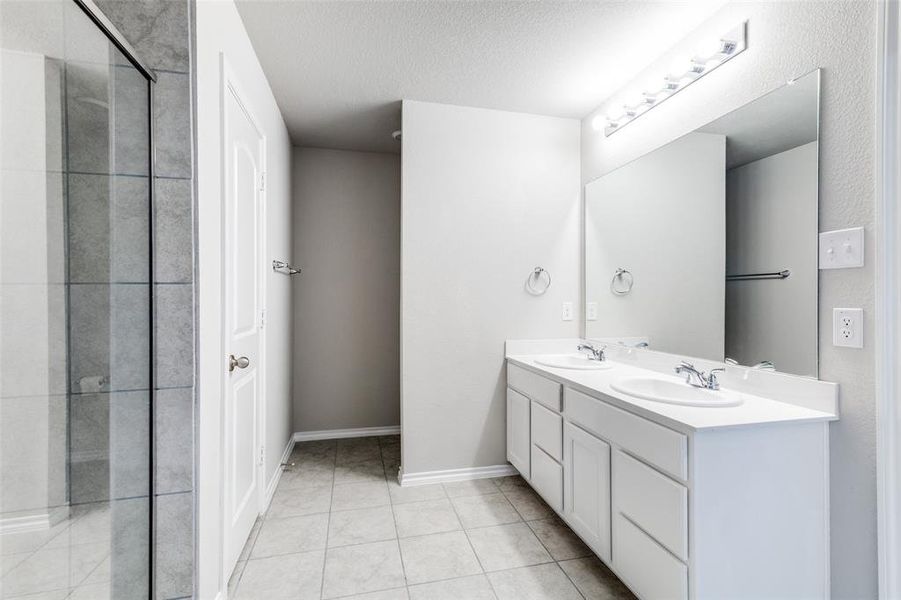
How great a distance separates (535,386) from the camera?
7.47 feet

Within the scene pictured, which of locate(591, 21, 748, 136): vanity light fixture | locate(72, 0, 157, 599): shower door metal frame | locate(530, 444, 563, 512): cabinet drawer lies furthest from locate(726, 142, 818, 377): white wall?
locate(72, 0, 157, 599): shower door metal frame

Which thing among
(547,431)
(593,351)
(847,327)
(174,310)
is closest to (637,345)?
(593,351)

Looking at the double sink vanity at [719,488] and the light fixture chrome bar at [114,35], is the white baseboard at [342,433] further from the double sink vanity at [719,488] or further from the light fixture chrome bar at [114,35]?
the light fixture chrome bar at [114,35]

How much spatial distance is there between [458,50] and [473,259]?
1.16 metres

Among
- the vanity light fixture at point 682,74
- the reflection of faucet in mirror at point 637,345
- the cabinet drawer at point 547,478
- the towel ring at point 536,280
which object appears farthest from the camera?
the towel ring at point 536,280

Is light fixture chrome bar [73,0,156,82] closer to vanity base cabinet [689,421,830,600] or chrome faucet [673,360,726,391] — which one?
vanity base cabinet [689,421,830,600]

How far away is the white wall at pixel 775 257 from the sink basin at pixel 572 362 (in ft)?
2.32

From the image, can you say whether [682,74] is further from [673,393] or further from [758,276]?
[673,393]

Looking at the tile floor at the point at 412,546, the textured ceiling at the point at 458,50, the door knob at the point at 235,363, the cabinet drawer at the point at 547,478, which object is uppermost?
the textured ceiling at the point at 458,50

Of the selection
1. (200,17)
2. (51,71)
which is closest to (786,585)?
(51,71)

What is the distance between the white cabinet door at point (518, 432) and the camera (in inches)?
94.0

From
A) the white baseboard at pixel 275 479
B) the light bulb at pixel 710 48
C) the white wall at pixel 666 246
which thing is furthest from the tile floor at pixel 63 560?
the light bulb at pixel 710 48

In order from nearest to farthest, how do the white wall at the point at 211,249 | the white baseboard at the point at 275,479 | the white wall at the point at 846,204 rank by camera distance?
the white wall at the point at 846,204, the white wall at the point at 211,249, the white baseboard at the point at 275,479

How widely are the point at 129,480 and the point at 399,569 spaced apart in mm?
1113
